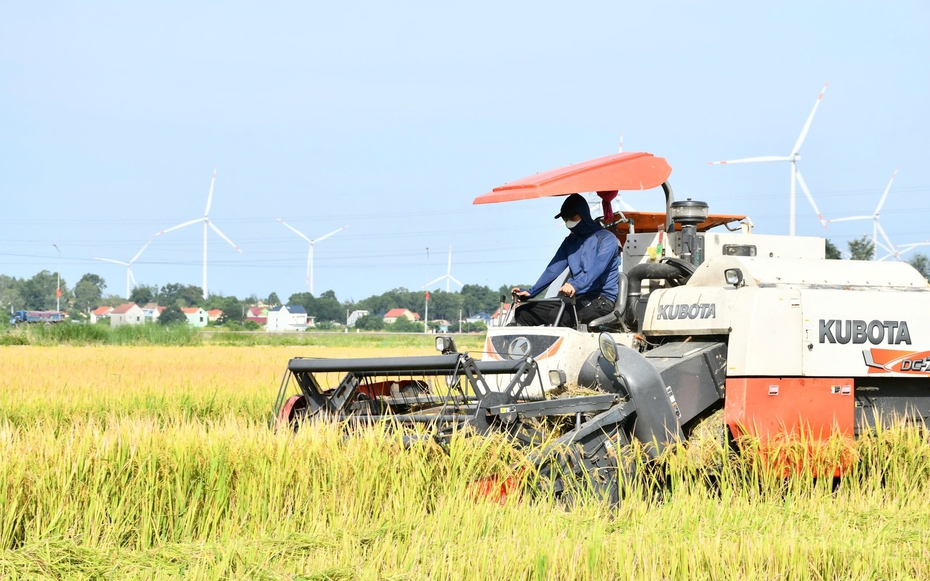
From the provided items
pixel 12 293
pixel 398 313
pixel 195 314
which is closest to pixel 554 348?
pixel 195 314

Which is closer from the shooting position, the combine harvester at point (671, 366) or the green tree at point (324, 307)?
the combine harvester at point (671, 366)

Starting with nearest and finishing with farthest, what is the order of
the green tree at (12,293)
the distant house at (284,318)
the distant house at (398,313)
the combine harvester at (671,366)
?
the combine harvester at (671,366), the distant house at (284,318), the distant house at (398,313), the green tree at (12,293)

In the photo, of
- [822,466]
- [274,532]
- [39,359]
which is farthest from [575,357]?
[39,359]

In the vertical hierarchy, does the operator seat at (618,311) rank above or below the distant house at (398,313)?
below

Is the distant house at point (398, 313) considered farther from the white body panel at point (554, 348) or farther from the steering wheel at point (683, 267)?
the white body panel at point (554, 348)

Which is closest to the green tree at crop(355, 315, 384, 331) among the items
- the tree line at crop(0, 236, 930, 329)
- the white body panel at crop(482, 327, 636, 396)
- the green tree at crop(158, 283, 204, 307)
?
the tree line at crop(0, 236, 930, 329)

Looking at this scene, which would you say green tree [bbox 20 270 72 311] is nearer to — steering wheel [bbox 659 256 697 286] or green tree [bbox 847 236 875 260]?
green tree [bbox 847 236 875 260]

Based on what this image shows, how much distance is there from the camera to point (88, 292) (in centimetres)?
14538

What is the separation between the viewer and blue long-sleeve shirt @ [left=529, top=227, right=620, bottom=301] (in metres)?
8.62

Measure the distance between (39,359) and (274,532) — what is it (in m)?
16.5

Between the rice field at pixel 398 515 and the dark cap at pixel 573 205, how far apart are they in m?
2.66

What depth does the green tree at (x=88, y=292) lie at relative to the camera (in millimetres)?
140375

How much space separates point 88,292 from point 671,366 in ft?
488

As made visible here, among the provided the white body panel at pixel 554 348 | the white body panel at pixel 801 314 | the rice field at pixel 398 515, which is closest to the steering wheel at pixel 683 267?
the white body panel at pixel 801 314
